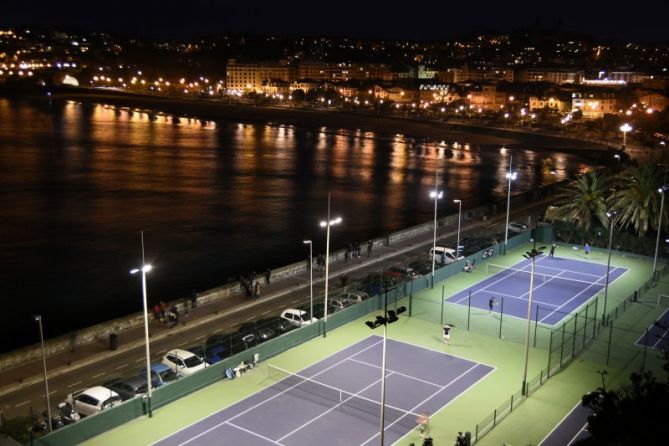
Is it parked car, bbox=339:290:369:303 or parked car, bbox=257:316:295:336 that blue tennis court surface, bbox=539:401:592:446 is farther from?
parked car, bbox=339:290:369:303

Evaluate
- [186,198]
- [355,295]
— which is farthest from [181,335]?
[186,198]

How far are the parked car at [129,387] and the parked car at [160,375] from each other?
41 centimetres

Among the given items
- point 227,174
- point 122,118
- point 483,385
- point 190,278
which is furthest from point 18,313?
point 122,118

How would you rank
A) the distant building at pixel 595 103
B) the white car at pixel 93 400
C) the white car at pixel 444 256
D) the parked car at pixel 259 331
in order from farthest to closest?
the distant building at pixel 595 103 → the white car at pixel 444 256 → the parked car at pixel 259 331 → the white car at pixel 93 400

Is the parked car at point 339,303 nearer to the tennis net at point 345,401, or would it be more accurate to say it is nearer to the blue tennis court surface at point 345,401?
the blue tennis court surface at point 345,401

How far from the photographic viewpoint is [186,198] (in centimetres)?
7831

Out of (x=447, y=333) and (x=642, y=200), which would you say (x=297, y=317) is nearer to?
(x=447, y=333)

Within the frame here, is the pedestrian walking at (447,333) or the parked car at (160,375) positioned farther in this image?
the pedestrian walking at (447,333)

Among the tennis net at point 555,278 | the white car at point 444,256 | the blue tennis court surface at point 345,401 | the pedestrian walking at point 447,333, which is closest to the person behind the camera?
the blue tennis court surface at point 345,401

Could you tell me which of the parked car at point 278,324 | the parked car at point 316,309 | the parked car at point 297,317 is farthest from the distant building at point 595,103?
the parked car at point 278,324

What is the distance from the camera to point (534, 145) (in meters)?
141

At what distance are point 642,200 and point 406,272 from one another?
1988cm

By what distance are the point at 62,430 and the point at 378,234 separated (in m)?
44.9

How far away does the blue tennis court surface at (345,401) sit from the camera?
23719 mm
